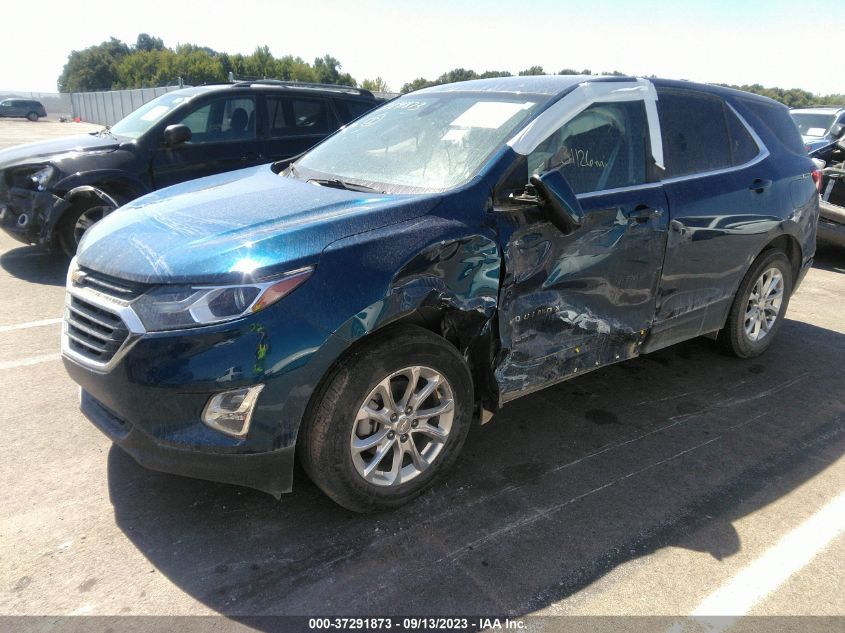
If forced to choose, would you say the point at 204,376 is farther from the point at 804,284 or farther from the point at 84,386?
the point at 804,284

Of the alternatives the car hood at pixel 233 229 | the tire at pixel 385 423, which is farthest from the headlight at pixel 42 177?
the tire at pixel 385 423

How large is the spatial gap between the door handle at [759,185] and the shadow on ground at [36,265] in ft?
19.7

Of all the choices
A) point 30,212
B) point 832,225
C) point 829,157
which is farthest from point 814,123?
point 30,212

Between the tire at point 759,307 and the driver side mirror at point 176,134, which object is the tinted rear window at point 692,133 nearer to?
the tire at point 759,307

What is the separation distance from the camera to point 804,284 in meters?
7.48

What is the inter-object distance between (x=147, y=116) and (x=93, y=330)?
17.5 feet

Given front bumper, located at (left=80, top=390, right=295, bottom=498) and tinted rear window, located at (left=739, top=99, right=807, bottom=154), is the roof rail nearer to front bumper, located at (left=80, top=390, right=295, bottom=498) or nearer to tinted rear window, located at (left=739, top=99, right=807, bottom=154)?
tinted rear window, located at (left=739, top=99, right=807, bottom=154)

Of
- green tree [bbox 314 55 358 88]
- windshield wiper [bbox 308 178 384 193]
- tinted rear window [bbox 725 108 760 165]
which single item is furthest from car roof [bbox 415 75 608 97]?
green tree [bbox 314 55 358 88]

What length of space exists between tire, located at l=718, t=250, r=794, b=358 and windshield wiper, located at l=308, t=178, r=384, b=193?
288 centimetres

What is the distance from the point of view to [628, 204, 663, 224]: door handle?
357 centimetres

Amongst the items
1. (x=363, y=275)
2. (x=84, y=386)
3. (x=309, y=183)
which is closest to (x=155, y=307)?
(x=84, y=386)

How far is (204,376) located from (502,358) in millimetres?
1427

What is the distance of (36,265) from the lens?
6934 mm

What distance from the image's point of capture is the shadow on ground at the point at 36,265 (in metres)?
6.43
